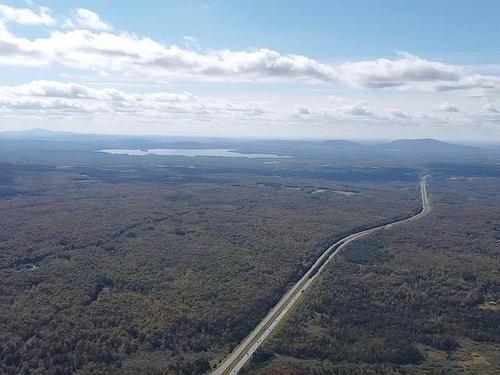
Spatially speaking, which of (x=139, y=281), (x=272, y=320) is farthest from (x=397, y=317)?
(x=139, y=281)

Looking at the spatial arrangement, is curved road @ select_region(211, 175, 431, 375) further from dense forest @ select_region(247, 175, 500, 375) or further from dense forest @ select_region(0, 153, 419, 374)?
dense forest @ select_region(247, 175, 500, 375)

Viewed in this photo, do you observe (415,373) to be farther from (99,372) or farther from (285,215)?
(285,215)

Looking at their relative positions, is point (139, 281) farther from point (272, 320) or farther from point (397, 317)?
point (397, 317)

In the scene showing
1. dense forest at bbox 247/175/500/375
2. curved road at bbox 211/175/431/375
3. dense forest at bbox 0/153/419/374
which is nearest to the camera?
curved road at bbox 211/175/431/375

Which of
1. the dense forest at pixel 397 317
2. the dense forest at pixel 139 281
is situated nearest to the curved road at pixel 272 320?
the dense forest at pixel 139 281

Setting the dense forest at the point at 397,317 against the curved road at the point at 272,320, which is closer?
the curved road at the point at 272,320

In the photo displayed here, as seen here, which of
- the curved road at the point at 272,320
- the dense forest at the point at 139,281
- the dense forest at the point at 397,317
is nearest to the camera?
the curved road at the point at 272,320

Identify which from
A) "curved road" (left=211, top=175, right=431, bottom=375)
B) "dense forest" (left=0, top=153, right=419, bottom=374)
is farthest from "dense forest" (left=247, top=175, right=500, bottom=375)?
"dense forest" (left=0, top=153, right=419, bottom=374)

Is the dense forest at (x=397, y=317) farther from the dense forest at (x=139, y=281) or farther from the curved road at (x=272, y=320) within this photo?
the dense forest at (x=139, y=281)

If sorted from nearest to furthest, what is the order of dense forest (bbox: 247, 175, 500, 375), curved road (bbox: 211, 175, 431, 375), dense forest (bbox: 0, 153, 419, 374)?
curved road (bbox: 211, 175, 431, 375), dense forest (bbox: 0, 153, 419, 374), dense forest (bbox: 247, 175, 500, 375)
